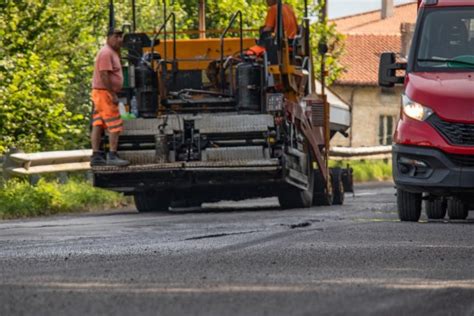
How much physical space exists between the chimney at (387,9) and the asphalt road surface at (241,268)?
80.3 m

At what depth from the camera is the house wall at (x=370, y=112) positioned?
249 feet

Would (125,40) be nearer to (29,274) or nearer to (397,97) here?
(29,274)

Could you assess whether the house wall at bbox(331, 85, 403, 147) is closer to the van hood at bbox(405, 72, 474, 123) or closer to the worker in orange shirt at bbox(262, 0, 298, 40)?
→ the worker in orange shirt at bbox(262, 0, 298, 40)

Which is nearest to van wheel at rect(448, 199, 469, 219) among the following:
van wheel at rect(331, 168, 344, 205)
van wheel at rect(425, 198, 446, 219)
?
van wheel at rect(425, 198, 446, 219)

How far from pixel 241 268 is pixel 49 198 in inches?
468

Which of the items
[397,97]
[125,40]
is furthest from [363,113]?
[125,40]

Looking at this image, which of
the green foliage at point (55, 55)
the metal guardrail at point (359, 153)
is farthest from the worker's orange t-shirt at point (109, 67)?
the metal guardrail at point (359, 153)

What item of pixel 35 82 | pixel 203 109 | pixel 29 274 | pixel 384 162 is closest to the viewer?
pixel 29 274

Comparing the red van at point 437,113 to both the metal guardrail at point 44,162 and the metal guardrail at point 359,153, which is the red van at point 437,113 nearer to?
the metal guardrail at point 44,162

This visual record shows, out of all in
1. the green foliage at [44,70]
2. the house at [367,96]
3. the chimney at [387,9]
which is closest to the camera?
the green foliage at [44,70]

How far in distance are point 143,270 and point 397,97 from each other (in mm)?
69323

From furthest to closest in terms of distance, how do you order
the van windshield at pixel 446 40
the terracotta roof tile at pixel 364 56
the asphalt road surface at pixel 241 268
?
the terracotta roof tile at pixel 364 56 → the van windshield at pixel 446 40 → the asphalt road surface at pixel 241 268

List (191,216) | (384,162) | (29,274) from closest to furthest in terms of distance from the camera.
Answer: (29,274) < (191,216) < (384,162)

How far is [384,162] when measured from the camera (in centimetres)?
4444
